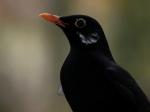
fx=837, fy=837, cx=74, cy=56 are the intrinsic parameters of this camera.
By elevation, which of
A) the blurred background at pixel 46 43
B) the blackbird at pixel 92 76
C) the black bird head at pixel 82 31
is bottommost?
the blurred background at pixel 46 43

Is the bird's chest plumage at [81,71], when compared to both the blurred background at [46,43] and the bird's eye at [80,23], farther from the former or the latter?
the blurred background at [46,43]

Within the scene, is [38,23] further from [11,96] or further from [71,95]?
[71,95]

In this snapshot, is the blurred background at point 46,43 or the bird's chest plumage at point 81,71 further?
the blurred background at point 46,43

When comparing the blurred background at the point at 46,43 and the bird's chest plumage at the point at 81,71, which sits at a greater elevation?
the bird's chest plumage at the point at 81,71

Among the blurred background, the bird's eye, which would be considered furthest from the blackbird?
the blurred background

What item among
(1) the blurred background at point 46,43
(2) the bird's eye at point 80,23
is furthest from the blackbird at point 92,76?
(1) the blurred background at point 46,43

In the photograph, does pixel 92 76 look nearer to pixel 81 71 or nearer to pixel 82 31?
pixel 81 71

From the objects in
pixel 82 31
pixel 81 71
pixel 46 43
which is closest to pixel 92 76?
pixel 81 71
